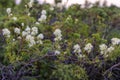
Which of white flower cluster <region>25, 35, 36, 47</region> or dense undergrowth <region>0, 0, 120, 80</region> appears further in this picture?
white flower cluster <region>25, 35, 36, 47</region>

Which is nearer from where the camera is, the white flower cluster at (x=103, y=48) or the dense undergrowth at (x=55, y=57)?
the dense undergrowth at (x=55, y=57)

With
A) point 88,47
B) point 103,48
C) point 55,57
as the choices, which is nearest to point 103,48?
point 103,48

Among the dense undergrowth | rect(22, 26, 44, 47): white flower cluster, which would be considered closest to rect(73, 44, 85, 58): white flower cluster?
the dense undergrowth

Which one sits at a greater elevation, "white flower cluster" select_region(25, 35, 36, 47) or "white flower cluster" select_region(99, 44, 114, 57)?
"white flower cluster" select_region(25, 35, 36, 47)

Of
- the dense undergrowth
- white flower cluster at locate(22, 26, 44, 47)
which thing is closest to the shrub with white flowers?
the dense undergrowth

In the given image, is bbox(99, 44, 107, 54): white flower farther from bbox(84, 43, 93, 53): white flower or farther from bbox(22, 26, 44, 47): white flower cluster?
bbox(22, 26, 44, 47): white flower cluster

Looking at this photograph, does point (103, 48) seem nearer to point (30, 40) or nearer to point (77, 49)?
point (77, 49)

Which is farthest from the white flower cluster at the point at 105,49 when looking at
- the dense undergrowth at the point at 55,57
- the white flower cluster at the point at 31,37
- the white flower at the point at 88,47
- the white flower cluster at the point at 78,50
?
the white flower cluster at the point at 31,37

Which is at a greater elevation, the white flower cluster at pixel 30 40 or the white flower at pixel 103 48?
the white flower cluster at pixel 30 40

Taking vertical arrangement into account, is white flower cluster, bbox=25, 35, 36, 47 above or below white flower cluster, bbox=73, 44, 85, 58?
above

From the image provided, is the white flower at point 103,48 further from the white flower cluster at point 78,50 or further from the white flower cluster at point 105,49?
the white flower cluster at point 78,50

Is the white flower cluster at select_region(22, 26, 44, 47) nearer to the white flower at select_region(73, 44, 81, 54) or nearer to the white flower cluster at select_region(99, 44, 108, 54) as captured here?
the white flower at select_region(73, 44, 81, 54)

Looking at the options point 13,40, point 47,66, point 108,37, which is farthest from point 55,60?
point 108,37

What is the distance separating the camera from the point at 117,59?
15.6 ft
